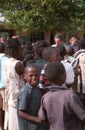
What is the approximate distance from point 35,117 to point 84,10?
18320 mm

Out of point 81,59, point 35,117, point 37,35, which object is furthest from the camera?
point 37,35

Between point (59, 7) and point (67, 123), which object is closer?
point (67, 123)

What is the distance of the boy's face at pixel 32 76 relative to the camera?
3910 millimetres

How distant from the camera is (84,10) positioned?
846 inches

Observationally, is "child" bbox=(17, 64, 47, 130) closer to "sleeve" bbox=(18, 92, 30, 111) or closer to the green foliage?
"sleeve" bbox=(18, 92, 30, 111)

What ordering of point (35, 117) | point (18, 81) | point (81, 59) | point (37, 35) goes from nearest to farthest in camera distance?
1. point (35, 117)
2. point (18, 81)
3. point (81, 59)
4. point (37, 35)

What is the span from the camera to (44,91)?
3.99 m

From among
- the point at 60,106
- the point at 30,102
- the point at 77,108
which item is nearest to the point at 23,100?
the point at 30,102

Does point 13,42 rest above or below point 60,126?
above

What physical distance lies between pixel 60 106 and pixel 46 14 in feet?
59.2

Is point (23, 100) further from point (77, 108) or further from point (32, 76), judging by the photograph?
point (77, 108)

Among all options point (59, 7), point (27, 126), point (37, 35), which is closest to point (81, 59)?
point (27, 126)

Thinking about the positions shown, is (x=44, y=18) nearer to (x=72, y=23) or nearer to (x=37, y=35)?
(x=72, y=23)

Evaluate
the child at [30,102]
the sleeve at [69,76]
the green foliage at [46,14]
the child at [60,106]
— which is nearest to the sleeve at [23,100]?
the child at [30,102]
